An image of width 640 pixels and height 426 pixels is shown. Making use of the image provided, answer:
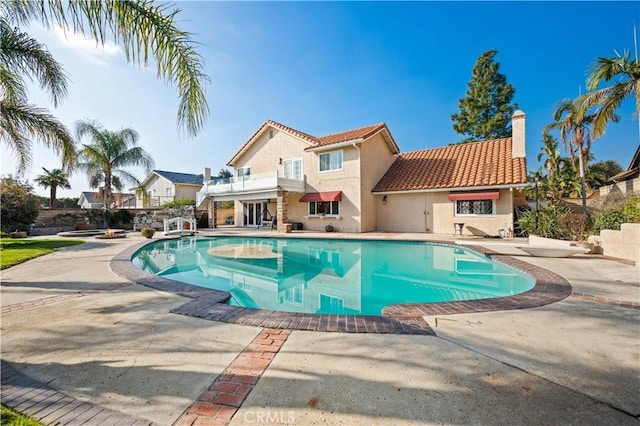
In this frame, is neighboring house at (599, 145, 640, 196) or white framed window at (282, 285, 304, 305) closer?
white framed window at (282, 285, 304, 305)

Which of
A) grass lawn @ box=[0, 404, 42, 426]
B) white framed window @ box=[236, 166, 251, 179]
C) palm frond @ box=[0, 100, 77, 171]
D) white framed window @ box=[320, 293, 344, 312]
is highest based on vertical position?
white framed window @ box=[236, 166, 251, 179]

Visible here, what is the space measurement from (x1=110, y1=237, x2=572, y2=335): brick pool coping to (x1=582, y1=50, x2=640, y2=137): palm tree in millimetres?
12000

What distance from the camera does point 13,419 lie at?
7.43ft

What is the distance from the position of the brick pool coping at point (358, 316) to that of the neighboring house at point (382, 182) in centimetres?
1278

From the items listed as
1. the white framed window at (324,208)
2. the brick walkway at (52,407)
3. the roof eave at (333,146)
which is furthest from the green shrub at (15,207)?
the brick walkway at (52,407)

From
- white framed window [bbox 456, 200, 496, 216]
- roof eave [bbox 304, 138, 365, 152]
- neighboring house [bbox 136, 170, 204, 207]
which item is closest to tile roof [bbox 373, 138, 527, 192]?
white framed window [bbox 456, 200, 496, 216]

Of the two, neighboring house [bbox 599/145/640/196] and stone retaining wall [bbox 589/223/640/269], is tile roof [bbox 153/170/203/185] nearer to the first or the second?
stone retaining wall [bbox 589/223/640/269]

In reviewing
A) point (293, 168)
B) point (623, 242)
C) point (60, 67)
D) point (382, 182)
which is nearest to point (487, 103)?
point (382, 182)

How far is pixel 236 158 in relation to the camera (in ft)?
97.5

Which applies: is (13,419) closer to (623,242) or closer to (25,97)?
(25,97)

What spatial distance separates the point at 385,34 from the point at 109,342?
2086 cm

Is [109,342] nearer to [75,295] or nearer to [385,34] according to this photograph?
[75,295]

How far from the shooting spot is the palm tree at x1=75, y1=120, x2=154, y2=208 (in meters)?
27.1

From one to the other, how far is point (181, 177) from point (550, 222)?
46100 mm
